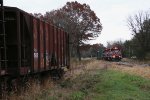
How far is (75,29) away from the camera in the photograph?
70.0 m

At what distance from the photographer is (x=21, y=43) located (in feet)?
52.8

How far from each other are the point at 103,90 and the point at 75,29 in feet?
170

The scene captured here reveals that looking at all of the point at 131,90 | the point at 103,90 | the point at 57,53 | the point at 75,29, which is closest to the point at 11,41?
the point at 103,90

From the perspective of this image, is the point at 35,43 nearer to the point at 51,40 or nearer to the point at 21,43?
the point at 21,43

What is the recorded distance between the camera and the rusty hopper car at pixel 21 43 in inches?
588

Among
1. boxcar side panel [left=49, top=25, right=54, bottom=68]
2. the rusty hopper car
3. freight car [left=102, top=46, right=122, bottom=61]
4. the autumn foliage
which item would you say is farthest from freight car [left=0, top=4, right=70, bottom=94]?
freight car [left=102, top=46, right=122, bottom=61]

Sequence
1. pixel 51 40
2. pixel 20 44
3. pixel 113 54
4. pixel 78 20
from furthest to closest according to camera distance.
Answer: pixel 113 54 < pixel 78 20 < pixel 51 40 < pixel 20 44

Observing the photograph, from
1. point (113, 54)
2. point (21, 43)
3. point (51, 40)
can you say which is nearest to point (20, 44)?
point (21, 43)

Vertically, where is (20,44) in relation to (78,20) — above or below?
below

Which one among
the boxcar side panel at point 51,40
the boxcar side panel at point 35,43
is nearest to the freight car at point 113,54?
the boxcar side panel at point 51,40

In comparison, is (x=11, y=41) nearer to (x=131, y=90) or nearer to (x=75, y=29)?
(x=131, y=90)

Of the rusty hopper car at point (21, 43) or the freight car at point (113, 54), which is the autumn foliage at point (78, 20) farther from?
the rusty hopper car at point (21, 43)

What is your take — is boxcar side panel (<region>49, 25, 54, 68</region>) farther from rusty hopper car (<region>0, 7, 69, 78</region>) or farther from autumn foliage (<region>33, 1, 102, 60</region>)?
autumn foliage (<region>33, 1, 102, 60</region>)

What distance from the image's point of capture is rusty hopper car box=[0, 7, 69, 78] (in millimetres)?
14923
